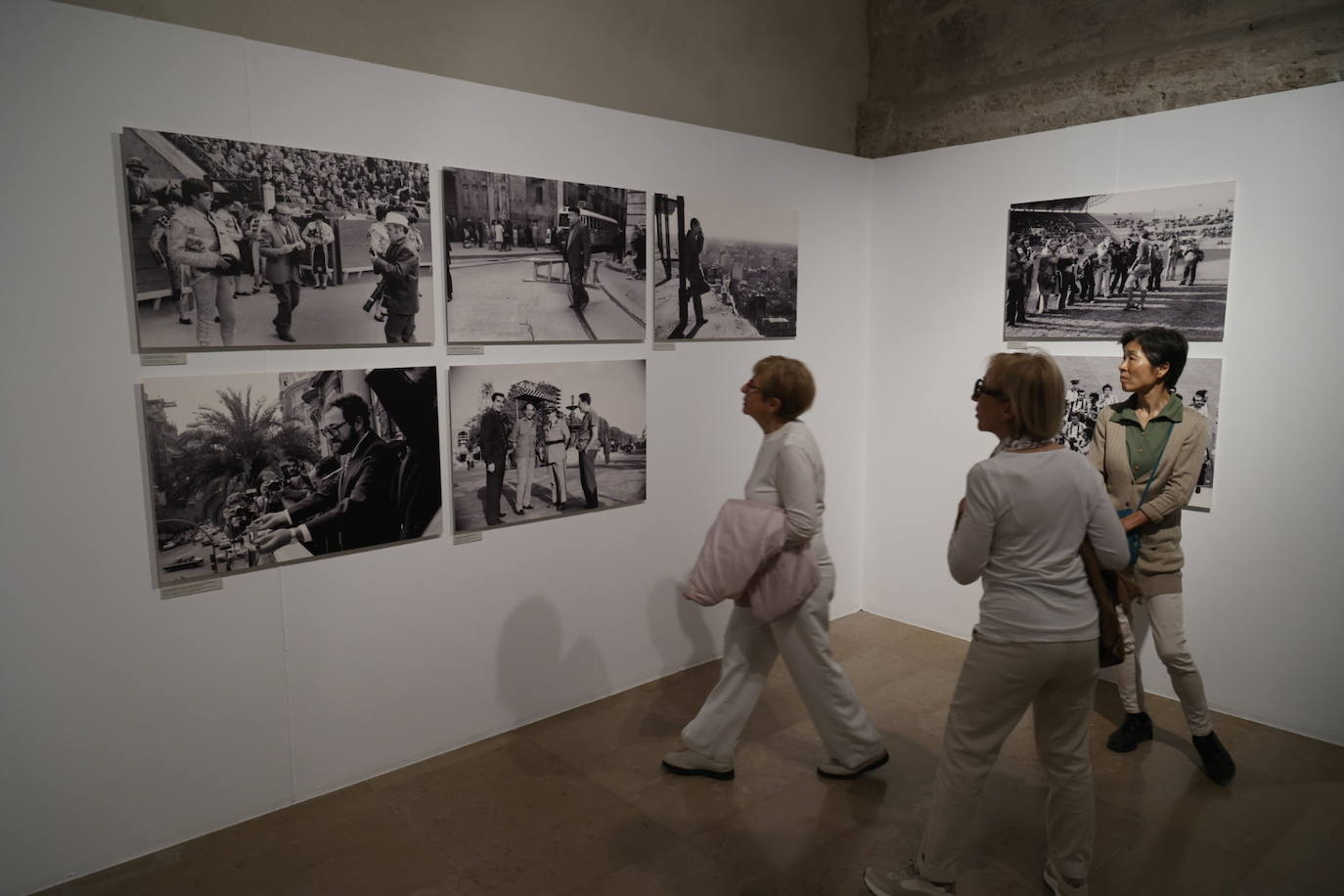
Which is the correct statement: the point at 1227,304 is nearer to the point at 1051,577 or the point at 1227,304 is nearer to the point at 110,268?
the point at 1051,577

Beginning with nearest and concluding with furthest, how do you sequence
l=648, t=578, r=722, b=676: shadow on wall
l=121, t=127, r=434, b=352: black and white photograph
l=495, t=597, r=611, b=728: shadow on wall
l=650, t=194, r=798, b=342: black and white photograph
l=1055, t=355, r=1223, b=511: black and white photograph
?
l=121, t=127, r=434, b=352: black and white photograph
l=495, t=597, r=611, b=728: shadow on wall
l=1055, t=355, r=1223, b=511: black and white photograph
l=650, t=194, r=798, b=342: black and white photograph
l=648, t=578, r=722, b=676: shadow on wall

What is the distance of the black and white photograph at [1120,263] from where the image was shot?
5145 mm

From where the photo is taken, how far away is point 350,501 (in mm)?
4176

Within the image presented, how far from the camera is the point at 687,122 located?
5.82 m

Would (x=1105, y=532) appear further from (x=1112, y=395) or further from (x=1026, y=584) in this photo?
(x=1112, y=395)

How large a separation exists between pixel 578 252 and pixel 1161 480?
3.43 metres

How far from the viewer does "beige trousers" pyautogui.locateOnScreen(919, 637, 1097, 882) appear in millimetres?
3062

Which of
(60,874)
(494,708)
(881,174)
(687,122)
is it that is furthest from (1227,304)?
(60,874)

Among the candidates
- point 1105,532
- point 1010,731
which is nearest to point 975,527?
point 1105,532

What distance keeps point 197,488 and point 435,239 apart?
1631 mm

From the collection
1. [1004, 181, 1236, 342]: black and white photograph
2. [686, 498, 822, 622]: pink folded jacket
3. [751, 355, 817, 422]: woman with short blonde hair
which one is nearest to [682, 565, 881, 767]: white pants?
[686, 498, 822, 622]: pink folded jacket

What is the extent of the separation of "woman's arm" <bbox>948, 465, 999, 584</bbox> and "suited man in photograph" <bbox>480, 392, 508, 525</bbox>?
2540 millimetres

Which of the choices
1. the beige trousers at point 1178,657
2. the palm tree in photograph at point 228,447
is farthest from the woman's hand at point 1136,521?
the palm tree in photograph at point 228,447

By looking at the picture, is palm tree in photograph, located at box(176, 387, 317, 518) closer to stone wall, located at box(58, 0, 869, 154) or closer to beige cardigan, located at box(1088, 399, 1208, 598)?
stone wall, located at box(58, 0, 869, 154)
